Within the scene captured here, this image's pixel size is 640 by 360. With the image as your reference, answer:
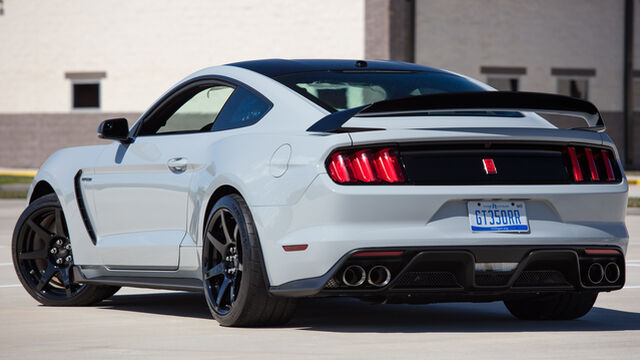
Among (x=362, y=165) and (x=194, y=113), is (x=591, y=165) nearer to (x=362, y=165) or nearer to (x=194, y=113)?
(x=362, y=165)

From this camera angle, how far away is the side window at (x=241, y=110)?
7.32 m

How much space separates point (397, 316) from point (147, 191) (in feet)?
5.43

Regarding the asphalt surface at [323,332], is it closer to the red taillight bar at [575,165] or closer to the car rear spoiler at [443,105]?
the red taillight bar at [575,165]

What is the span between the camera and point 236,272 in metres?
7.08

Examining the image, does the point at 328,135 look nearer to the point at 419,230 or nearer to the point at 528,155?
the point at 419,230

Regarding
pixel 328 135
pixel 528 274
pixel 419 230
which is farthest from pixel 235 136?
pixel 528 274

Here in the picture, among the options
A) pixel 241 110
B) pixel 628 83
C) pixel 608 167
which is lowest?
pixel 628 83

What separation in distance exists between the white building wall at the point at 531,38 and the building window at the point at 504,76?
109 millimetres

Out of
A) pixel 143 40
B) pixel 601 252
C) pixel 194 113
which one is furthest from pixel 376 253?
pixel 143 40

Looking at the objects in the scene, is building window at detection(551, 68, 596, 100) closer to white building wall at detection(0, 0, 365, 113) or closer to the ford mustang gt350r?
white building wall at detection(0, 0, 365, 113)

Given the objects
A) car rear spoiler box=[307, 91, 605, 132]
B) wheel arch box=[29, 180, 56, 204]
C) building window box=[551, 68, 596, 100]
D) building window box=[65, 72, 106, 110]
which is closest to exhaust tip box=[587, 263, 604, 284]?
car rear spoiler box=[307, 91, 605, 132]

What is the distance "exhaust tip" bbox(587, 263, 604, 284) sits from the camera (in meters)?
7.01

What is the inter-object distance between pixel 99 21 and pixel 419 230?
28.6 metres

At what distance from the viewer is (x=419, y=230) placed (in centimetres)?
657
